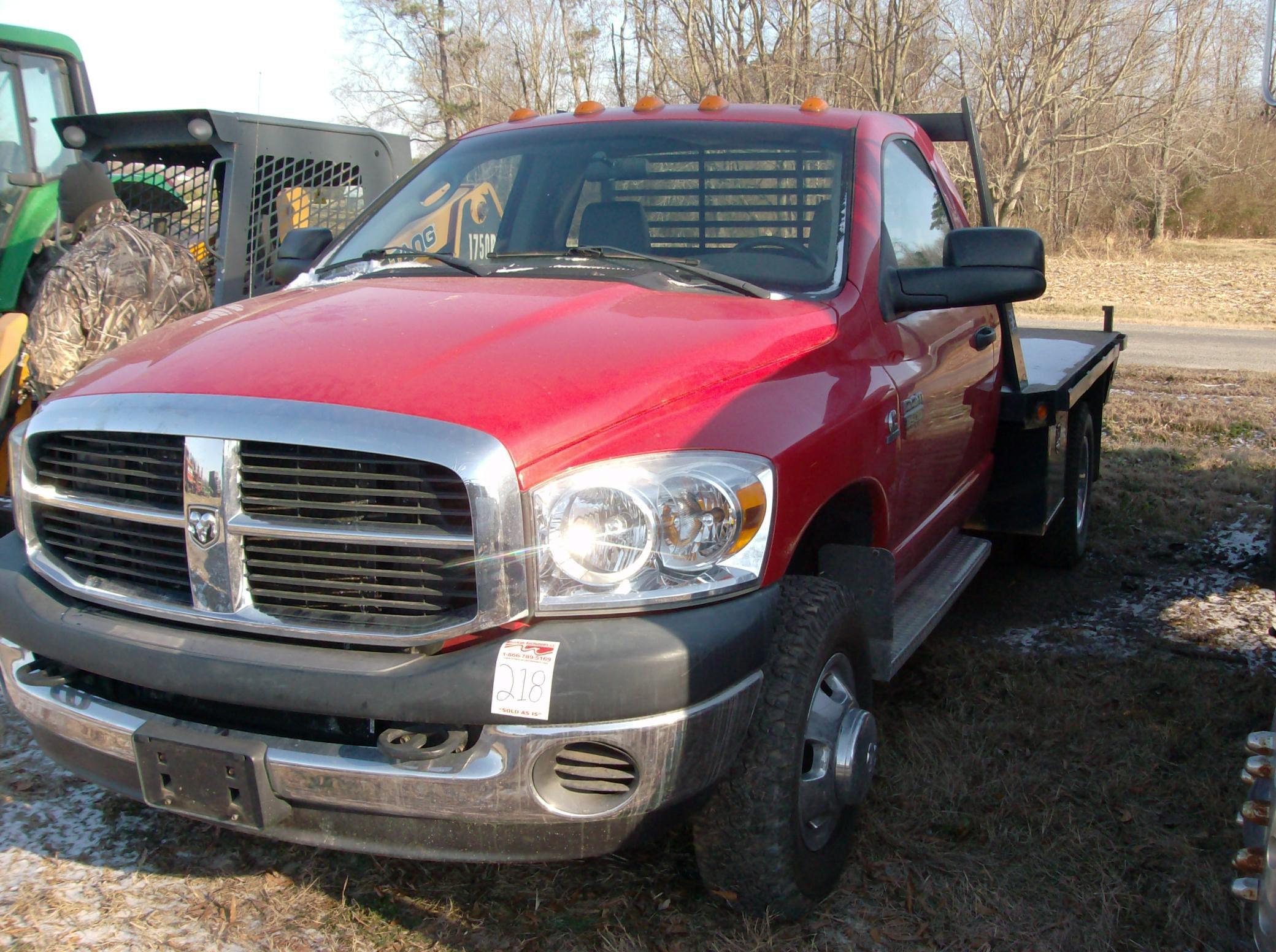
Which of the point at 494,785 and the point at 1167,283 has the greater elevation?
the point at 1167,283

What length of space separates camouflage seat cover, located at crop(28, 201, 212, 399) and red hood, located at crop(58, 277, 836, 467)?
2.19 m

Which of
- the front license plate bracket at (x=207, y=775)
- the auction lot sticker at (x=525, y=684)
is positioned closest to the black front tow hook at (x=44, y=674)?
the front license plate bracket at (x=207, y=775)

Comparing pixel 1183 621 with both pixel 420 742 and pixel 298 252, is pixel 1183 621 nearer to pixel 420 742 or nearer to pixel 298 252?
pixel 420 742

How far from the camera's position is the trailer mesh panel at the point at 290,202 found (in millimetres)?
5457

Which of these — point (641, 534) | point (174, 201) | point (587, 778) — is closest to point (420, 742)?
point (587, 778)

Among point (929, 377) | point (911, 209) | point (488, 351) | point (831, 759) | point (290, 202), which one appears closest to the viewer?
point (488, 351)

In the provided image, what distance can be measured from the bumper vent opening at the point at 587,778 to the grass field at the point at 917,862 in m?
0.54

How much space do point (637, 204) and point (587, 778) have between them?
6.43 feet

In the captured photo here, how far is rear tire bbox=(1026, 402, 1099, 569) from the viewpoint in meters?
5.20

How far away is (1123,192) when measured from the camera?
30375 millimetres

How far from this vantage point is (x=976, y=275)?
3.15 m

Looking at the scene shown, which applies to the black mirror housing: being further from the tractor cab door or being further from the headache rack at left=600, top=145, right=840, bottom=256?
the tractor cab door

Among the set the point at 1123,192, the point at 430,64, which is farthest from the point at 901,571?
the point at 430,64

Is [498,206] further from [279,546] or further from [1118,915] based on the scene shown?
[1118,915]
